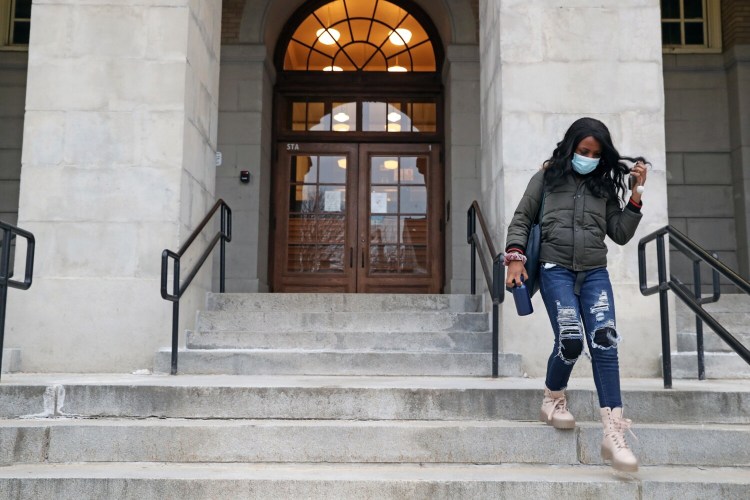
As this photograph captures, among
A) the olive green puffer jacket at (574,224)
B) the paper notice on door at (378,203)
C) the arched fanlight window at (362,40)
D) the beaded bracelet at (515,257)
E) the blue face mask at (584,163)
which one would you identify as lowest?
the beaded bracelet at (515,257)

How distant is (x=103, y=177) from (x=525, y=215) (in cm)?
412

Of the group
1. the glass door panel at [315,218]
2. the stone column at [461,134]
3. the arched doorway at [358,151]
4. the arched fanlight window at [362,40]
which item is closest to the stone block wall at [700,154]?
the stone column at [461,134]

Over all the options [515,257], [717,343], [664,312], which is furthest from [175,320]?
[717,343]

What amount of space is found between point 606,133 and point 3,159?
33.0 ft

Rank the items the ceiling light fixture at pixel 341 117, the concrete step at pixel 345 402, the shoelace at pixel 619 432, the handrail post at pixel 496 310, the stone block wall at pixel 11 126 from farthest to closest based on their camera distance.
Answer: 1. the ceiling light fixture at pixel 341 117
2. the stone block wall at pixel 11 126
3. the handrail post at pixel 496 310
4. the concrete step at pixel 345 402
5. the shoelace at pixel 619 432

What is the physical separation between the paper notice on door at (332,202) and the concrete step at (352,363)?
5.37m

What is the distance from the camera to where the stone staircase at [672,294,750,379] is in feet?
19.9

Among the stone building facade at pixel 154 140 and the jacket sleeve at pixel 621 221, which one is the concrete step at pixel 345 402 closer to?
the jacket sleeve at pixel 621 221

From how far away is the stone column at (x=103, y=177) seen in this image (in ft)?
20.8

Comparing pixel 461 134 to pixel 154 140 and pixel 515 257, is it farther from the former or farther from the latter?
pixel 515 257

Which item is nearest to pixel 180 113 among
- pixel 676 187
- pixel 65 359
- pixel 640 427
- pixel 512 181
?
pixel 65 359

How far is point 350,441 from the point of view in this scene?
4301mm

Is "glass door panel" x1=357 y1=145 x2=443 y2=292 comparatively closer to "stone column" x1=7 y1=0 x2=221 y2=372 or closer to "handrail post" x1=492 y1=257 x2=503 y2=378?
"stone column" x1=7 y1=0 x2=221 y2=372

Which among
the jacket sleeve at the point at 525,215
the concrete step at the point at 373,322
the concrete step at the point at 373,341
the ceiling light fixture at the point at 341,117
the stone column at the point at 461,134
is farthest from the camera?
the ceiling light fixture at the point at 341,117
